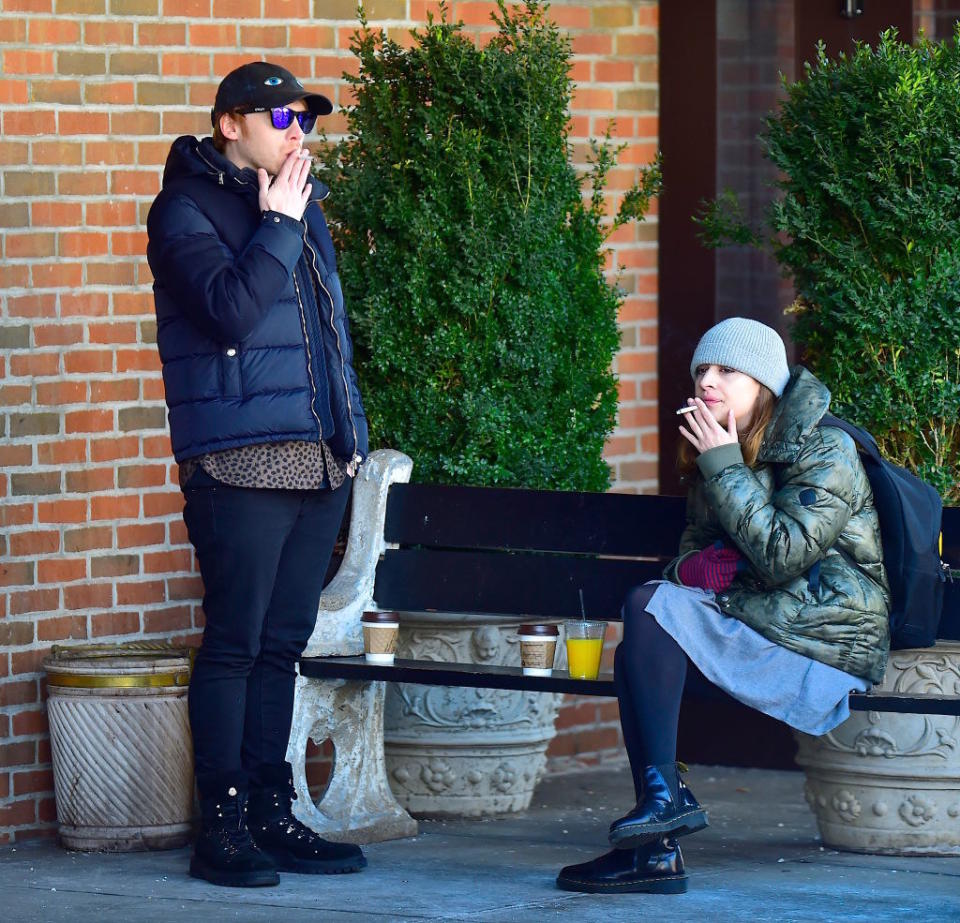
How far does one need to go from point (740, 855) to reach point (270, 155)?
215cm

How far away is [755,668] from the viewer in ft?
16.3

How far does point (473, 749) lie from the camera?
610cm

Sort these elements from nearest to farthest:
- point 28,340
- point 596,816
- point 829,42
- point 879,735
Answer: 1. point 879,735
2. point 28,340
3. point 596,816
4. point 829,42

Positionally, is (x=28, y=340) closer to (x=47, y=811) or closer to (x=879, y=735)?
(x=47, y=811)

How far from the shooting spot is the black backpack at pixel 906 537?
16.5 feet

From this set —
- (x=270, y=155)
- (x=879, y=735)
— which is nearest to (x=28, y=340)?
(x=270, y=155)

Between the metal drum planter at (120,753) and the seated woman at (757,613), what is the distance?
1202 millimetres

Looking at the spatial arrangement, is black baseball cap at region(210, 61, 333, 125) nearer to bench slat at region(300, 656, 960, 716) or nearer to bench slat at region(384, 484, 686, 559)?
bench slat at region(384, 484, 686, 559)

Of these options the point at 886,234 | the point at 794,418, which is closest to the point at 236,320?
the point at 794,418

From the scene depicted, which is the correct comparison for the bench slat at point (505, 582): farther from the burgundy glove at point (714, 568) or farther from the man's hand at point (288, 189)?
the man's hand at point (288, 189)

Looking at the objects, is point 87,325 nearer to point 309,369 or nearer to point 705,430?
point 309,369

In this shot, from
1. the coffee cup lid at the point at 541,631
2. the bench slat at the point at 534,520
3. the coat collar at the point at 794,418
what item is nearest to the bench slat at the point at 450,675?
the coffee cup lid at the point at 541,631

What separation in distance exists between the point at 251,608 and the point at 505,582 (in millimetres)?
904

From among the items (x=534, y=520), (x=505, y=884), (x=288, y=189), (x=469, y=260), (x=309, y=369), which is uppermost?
(x=288, y=189)
